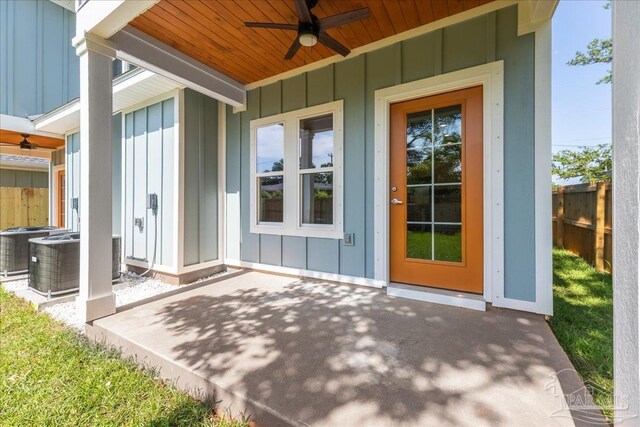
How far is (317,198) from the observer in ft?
11.6

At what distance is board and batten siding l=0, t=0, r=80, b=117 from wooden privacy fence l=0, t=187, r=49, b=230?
3.18 meters

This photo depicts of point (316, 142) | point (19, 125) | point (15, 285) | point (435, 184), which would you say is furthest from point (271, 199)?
point (19, 125)

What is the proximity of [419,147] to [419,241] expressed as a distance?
96cm

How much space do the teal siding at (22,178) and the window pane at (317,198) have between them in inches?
437

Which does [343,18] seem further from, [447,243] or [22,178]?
[22,178]

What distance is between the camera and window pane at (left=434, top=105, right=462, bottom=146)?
2.73 meters

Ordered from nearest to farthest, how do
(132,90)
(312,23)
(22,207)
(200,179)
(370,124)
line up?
(312,23), (370,124), (132,90), (200,179), (22,207)

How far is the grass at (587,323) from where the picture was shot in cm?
160

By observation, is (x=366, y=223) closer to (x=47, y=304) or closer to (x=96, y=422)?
(x=96, y=422)

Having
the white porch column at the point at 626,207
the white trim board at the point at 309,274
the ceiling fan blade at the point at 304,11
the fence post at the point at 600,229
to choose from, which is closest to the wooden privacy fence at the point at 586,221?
the fence post at the point at 600,229

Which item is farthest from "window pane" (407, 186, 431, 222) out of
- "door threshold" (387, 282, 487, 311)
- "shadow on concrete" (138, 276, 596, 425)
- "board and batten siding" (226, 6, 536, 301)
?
"shadow on concrete" (138, 276, 596, 425)

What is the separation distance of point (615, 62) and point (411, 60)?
7.68ft

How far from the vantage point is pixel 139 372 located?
187cm

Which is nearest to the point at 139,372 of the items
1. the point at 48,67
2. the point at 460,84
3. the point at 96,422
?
the point at 96,422
